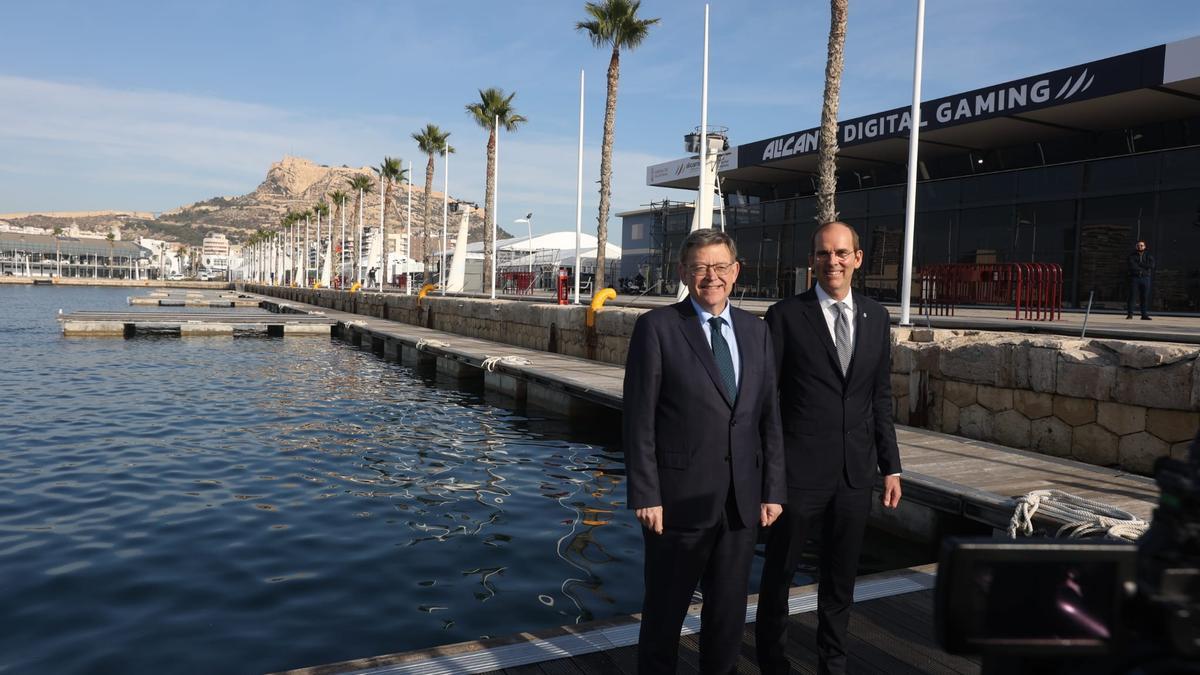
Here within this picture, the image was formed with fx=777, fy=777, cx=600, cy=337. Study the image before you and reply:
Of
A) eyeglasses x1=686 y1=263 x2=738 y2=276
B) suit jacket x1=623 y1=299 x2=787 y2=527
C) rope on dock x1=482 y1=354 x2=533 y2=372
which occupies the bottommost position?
rope on dock x1=482 y1=354 x2=533 y2=372

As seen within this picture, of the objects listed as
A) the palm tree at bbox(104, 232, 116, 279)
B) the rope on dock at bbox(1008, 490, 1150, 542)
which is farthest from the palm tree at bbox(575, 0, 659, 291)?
the palm tree at bbox(104, 232, 116, 279)

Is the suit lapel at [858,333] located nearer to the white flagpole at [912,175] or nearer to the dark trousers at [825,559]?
the dark trousers at [825,559]

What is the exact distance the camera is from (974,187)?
21.6 m

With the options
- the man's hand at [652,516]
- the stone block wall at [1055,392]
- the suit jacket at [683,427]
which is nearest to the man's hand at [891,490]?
the suit jacket at [683,427]

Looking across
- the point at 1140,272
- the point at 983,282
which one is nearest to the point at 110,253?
the point at 983,282

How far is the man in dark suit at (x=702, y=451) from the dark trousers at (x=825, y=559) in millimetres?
294

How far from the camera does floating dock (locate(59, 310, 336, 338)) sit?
27.6m

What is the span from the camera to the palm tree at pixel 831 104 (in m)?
Answer: 14.4

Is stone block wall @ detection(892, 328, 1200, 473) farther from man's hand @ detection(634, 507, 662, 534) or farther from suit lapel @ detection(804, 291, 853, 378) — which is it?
man's hand @ detection(634, 507, 662, 534)

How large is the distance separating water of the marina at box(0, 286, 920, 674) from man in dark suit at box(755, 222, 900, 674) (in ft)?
8.90

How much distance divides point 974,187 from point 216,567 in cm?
→ 2125

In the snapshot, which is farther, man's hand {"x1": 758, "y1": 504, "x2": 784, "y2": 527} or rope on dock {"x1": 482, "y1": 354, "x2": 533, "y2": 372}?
rope on dock {"x1": 482, "y1": 354, "x2": 533, "y2": 372}

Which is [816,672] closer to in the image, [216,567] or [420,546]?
[420,546]

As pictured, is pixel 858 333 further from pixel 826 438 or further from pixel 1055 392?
pixel 1055 392
